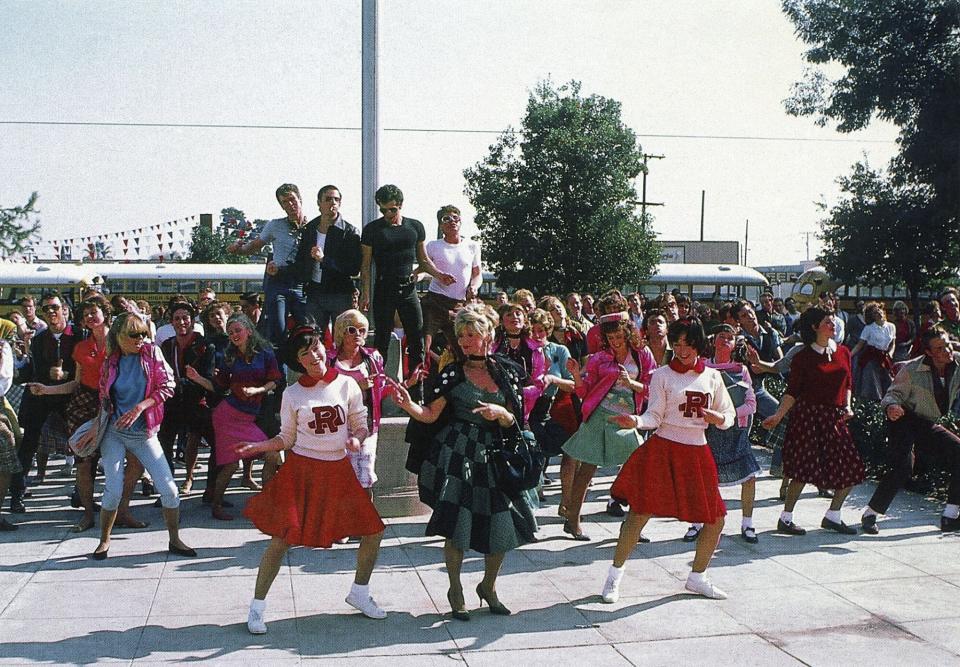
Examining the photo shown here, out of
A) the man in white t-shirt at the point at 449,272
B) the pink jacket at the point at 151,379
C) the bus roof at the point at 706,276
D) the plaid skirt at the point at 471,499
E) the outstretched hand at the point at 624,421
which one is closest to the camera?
the plaid skirt at the point at 471,499

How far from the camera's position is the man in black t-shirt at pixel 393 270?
27.5 ft

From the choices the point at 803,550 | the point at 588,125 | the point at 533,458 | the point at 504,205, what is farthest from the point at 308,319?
the point at 588,125

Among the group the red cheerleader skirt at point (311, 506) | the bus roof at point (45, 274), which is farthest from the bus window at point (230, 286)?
the red cheerleader skirt at point (311, 506)

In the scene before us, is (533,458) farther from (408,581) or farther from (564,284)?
(564,284)

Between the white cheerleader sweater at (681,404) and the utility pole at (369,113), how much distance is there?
4118 mm

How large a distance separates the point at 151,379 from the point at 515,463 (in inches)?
115

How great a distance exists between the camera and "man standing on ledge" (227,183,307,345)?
347 inches

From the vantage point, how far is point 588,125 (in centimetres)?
4069

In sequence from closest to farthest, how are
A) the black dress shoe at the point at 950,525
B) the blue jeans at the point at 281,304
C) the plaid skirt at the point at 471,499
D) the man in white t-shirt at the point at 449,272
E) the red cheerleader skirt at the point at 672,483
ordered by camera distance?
1. the plaid skirt at the point at 471,499
2. the red cheerleader skirt at the point at 672,483
3. the black dress shoe at the point at 950,525
4. the man in white t-shirt at the point at 449,272
5. the blue jeans at the point at 281,304

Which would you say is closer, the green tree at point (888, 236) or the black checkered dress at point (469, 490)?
the black checkered dress at point (469, 490)

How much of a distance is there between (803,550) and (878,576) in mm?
754

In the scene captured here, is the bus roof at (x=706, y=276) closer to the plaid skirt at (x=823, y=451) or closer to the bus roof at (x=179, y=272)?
the bus roof at (x=179, y=272)

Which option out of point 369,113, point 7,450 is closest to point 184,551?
point 7,450

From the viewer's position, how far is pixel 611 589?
235 inches
